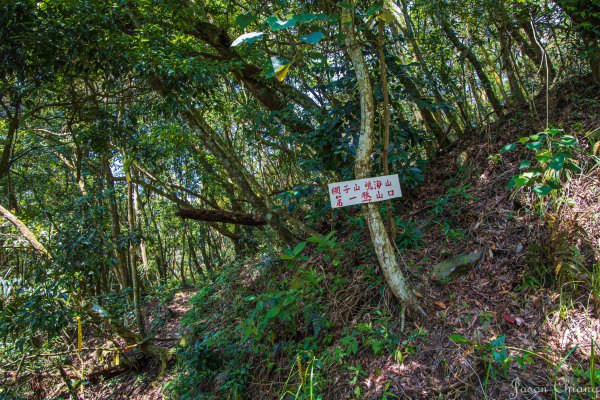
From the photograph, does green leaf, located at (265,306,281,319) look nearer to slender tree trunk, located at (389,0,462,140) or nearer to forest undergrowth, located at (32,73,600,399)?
forest undergrowth, located at (32,73,600,399)

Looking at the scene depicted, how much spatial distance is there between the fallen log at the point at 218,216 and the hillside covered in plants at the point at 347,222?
52mm

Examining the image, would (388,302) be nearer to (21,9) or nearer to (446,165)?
(446,165)

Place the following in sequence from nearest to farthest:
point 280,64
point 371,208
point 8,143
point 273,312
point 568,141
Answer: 1. point 280,64
2. point 568,141
3. point 371,208
4. point 273,312
5. point 8,143

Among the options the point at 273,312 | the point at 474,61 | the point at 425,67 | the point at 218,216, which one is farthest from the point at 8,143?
the point at 474,61

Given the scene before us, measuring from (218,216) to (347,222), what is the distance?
202cm

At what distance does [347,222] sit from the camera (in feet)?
15.5

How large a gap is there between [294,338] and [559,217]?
8.84ft

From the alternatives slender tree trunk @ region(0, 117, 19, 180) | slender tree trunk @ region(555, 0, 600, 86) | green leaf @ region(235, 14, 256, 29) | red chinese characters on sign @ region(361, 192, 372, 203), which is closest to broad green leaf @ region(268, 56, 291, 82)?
green leaf @ region(235, 14, 256, 29)

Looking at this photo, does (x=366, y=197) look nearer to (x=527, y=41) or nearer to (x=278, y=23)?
(x=278, y=23)

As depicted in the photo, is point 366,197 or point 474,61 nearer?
point 366,197

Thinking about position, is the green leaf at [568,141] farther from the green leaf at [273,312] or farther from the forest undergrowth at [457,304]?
the green leaf at [273,312]

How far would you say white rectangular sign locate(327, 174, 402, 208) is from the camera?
2.66 metres

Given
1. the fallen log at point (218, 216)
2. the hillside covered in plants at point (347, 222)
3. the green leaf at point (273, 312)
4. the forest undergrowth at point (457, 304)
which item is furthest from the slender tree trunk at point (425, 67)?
the green leaf at point (273, 312)

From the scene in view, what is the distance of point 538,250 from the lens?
2762 mm
